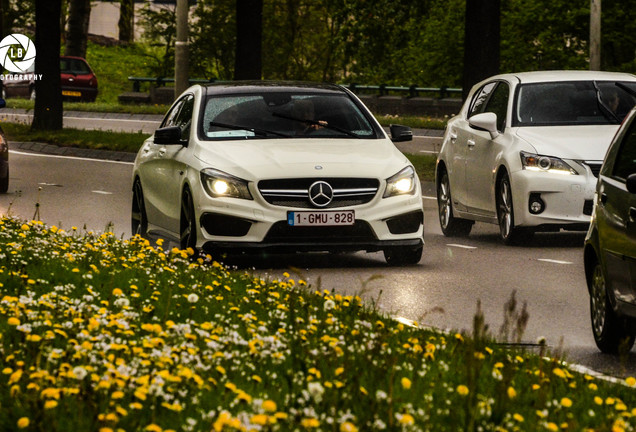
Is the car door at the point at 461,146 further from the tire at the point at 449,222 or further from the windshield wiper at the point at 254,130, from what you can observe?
the windshield wiper at the point at 254,130

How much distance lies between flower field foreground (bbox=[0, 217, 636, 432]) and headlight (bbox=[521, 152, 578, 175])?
5.47 m

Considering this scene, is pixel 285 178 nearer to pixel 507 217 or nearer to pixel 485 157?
pixel 507 217

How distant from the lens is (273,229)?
467 inches

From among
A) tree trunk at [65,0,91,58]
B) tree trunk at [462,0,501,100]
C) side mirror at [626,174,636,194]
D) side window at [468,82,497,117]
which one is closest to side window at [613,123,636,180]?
side mirror at [626,174,636,194]

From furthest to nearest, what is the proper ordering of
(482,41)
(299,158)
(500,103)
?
(482,41)
(500,103)
(299,158)

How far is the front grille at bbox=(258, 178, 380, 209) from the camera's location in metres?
11.9

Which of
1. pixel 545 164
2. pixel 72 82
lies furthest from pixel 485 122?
pixel 72 82

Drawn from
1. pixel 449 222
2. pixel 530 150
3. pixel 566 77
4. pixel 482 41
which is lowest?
pixel 449 222

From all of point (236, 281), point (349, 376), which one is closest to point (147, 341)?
point (349, 376)

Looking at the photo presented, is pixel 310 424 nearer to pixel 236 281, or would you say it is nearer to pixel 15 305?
pixel 15 305

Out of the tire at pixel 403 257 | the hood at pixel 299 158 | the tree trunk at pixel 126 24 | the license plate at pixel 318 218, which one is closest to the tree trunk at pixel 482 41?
the tire at pixel 403 257

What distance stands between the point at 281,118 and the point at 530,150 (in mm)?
2604

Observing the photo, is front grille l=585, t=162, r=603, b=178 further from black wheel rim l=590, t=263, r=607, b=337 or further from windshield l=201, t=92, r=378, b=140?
black wheel rim l=590, t=263, r=607, b=337

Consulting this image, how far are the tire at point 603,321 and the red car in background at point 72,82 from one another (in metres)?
43.2
